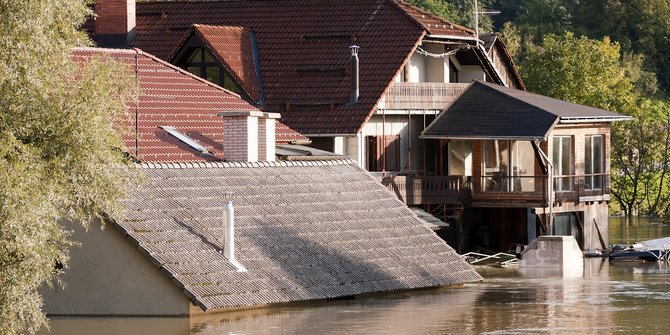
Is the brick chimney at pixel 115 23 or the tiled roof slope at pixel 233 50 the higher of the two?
the brick chimney at pixel 115 23

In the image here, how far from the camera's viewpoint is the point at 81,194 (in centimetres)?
2548

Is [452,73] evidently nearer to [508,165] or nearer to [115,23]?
[508,165]

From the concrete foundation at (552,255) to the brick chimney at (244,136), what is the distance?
8.98 meters

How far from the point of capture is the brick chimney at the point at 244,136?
37281mm

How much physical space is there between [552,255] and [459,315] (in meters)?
13.7

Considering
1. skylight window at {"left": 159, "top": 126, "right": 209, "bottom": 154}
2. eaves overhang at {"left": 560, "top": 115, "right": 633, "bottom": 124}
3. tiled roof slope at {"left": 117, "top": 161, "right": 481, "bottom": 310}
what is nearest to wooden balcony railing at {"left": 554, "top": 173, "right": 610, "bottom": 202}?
eaves overhang at {"left": 560, "top": 115, "right": 633, "bottom": 124}

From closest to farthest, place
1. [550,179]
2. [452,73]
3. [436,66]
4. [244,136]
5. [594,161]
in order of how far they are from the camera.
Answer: [244,136] → [550,179] → [594,161] → [436,66] → [452,73]

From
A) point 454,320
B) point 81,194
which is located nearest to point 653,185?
point 454,320

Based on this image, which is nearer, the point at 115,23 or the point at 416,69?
the point at 115,23

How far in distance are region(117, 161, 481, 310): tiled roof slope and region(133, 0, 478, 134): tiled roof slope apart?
989 centimetres

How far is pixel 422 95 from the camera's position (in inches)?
2008

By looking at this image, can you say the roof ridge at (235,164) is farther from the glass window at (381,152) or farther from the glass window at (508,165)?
the glass window at (508,165)

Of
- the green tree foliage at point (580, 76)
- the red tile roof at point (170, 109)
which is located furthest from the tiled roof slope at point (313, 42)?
the green tree foliage at point (580, 76)

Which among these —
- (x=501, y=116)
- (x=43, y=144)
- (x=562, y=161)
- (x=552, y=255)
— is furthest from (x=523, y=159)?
(x=43, y=144)
